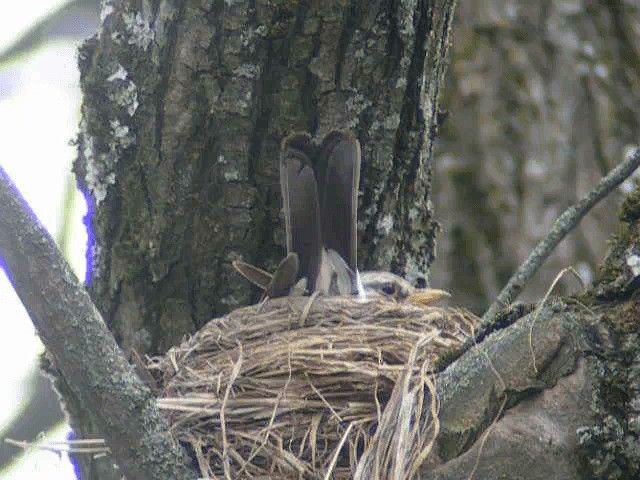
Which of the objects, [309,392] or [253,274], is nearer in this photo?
[309,392]

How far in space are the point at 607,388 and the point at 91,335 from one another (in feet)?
2.68

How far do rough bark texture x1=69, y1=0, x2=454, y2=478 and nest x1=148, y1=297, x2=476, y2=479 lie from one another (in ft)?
0.71

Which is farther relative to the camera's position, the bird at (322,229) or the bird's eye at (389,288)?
the bird's eye at (389,288)

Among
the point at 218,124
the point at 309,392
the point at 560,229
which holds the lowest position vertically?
the point at 309,392

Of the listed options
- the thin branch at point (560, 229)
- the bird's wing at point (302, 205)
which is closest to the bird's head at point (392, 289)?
the bird's wing at point (302, 205)

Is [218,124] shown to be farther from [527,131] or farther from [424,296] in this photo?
[527,131]

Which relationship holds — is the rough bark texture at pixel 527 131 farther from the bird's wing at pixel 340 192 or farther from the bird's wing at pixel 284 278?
the bird's wing at pixel 284 278

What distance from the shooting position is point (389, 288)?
2945mm

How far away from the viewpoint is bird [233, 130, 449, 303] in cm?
276

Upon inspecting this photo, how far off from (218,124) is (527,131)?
167cm

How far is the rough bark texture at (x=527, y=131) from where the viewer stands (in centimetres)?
402

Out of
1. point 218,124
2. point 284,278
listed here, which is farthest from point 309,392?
point 218,124

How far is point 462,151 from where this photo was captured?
4148mm

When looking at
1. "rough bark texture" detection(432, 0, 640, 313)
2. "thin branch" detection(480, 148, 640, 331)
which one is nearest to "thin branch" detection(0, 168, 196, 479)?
"thin branch" detection(480, 148, 640, 331)
